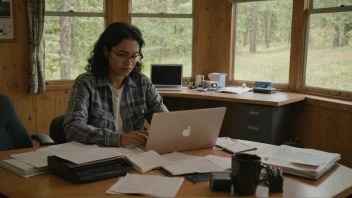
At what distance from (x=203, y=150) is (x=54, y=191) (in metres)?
0.74

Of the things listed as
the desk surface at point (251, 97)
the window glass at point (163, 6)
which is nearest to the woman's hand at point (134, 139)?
the desk surface at point (251, 97)

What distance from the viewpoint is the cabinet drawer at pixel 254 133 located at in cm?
327

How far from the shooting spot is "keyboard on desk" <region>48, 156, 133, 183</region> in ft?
4.12

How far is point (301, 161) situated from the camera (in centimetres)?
145

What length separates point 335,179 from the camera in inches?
53.5

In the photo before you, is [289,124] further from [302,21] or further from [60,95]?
[60,95]

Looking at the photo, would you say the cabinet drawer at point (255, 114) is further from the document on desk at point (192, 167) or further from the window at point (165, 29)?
the document on desk at point (192, 167)

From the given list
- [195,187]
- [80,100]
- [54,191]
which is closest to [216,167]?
[195,187]

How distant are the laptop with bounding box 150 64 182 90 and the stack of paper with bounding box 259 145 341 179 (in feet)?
7.47

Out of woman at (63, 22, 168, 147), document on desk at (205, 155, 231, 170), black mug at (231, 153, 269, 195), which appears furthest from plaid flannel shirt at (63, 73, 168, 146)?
black mug at (231, 153, 269, 195)

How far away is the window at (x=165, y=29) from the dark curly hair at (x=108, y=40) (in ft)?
6.86

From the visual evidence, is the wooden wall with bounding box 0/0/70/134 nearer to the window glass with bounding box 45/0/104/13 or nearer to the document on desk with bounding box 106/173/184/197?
the window glass with bounding box 45/0/104/13

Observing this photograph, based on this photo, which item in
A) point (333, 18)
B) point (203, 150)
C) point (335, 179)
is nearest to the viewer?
point (335, 179)

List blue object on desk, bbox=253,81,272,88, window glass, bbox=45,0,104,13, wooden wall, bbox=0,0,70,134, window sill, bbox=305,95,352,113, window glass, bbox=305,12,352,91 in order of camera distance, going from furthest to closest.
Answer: window glass, bbox=45,0,104,13
blue object on desk, bbox=253,81,272,88
wooden wall, bbox=0,0,70,134
window glass, bbox=305,12,352,91
window sill, bbox=305,95,352,113
